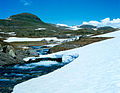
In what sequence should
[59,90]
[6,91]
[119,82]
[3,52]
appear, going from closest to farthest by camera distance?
[119,82] → [59,90] → [6,91] → [3,52]

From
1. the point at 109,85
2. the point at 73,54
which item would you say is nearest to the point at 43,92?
the point at 109,85

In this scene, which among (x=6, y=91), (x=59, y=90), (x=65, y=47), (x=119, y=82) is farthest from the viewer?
(x=65, y=47)

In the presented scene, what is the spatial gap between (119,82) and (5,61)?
17.5 meters

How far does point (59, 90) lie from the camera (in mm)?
7633

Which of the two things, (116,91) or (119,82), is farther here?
(119,82)

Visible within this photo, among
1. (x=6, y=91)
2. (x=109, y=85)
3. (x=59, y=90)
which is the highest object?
(x=109, y=85)

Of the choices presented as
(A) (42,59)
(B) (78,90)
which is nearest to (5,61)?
(A) (42,59)

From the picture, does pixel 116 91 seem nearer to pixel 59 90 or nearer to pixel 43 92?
pixel 59 90

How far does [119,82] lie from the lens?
659 cm

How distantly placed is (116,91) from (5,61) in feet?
58.8

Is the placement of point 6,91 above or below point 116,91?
below

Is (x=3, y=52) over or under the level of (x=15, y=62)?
over

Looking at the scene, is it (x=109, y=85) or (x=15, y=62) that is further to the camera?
(x=15, y=62)

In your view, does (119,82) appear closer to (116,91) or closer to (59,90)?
(116,91)
